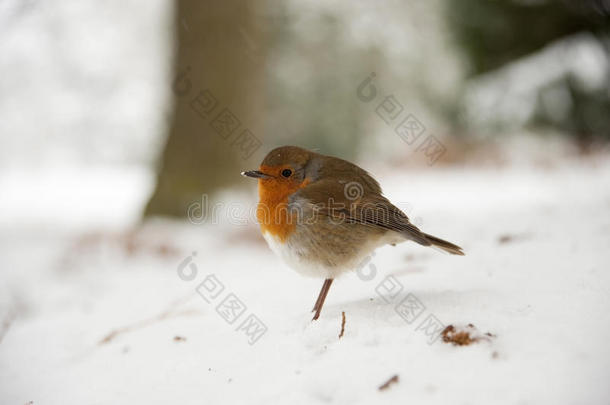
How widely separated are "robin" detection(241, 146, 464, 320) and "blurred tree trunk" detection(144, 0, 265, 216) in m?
3.32

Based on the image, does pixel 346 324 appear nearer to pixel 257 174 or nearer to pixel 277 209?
pixel 277 209

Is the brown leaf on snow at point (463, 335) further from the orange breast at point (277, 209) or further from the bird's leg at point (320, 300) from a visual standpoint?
the orange breast at point (277, 209)

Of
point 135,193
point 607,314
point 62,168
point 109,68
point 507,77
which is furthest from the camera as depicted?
point 62,168

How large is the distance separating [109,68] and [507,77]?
10.6 meters

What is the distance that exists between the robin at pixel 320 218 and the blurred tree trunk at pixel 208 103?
3320mm

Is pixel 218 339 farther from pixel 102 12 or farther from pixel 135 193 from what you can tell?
pixel 102 12

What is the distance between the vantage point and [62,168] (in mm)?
14672

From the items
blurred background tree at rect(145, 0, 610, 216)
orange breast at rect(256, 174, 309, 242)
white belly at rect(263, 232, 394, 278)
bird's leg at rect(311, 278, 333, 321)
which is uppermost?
blurred background tree at rect(145, 0, 610, 216)

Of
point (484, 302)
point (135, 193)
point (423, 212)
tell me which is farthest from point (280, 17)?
point (484, 302)

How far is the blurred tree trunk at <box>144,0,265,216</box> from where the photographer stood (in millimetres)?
6039

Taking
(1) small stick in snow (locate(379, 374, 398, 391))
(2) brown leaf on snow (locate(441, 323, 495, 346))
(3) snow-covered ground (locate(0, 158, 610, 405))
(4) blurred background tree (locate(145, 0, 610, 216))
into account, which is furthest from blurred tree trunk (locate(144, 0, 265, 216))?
(1) small stick in snow (locate(379, 374, 398, 391))

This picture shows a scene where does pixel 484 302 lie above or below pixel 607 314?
above

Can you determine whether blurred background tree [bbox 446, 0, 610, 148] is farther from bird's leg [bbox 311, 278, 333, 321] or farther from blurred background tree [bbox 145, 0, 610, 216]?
bird's leg [bbox 311, 278, 333, 321]

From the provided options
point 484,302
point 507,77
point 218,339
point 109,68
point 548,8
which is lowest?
point 484,302
